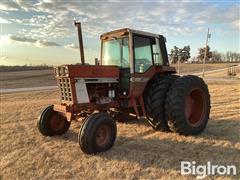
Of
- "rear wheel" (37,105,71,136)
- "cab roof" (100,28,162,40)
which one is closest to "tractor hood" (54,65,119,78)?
"cab roof" (100,28,162,40)

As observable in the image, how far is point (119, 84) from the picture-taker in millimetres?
8336

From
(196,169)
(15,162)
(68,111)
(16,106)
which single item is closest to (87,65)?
(68,111)

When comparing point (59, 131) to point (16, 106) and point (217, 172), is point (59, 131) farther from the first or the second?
point (16, 106)

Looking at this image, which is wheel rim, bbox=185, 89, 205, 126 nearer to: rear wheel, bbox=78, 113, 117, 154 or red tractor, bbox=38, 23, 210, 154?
red tractor, bbox=38, 23, 210, 154

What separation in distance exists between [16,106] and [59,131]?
20.5ft

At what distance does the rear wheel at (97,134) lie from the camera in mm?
6676

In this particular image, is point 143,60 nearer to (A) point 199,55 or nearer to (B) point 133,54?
(B) point 133,54

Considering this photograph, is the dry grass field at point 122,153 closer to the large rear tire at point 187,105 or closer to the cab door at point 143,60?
the large rear tire at point 187,105

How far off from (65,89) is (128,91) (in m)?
1.59

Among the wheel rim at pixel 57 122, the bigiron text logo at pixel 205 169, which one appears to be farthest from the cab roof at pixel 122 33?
the bigiron text logo at pixel 205 169

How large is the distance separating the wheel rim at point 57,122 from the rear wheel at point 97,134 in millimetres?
1923

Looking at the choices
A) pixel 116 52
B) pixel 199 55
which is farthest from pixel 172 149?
pixel 199 55

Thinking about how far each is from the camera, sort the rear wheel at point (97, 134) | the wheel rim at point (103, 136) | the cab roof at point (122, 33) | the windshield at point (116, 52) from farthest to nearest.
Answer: the windshield at point (116, 52) < the cab roof at point (122, 33) < the wheel rim at point (103, 136) < the rear wheel at point (97, 134)

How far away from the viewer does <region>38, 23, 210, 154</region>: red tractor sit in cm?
744
